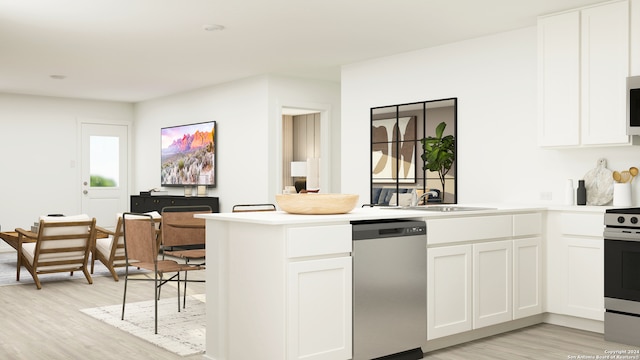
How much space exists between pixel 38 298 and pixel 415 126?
4034 mm

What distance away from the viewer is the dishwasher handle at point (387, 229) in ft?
11.8

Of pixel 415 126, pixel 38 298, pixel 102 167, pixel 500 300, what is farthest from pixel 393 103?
pixel 102 167

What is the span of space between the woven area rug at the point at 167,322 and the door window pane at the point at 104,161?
600 centimetres

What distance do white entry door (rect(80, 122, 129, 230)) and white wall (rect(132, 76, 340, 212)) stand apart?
1.90m

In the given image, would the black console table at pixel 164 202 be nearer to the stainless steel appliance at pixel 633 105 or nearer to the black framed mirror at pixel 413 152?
the black framed mirror at pixel 413 152

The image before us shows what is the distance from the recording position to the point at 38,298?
586 centimetres

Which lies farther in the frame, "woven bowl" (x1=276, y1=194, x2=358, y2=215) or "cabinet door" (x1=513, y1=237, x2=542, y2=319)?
"cabinet door" (x1=513, y1=237, x2=542, y2=319)

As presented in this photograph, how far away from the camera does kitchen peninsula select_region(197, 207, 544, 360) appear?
328 cm

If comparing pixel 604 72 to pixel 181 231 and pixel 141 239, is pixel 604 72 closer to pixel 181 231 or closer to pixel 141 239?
pixel 181 231

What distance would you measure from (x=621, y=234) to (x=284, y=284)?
2.47m

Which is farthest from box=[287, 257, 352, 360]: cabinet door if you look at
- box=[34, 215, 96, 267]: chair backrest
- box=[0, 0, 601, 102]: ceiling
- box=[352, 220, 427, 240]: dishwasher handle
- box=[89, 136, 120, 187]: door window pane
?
box=[89, 136, 120, 187]: door window pane

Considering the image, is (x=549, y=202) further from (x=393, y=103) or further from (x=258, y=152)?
(x=258, y=152)

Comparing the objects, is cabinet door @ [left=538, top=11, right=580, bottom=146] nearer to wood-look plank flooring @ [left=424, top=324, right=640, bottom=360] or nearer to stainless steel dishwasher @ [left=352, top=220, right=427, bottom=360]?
wood-look plank flooring @ [left=424, top=324, right=640, bottom=360]

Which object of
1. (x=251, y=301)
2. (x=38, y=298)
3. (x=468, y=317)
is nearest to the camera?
(x=251, y=301)
